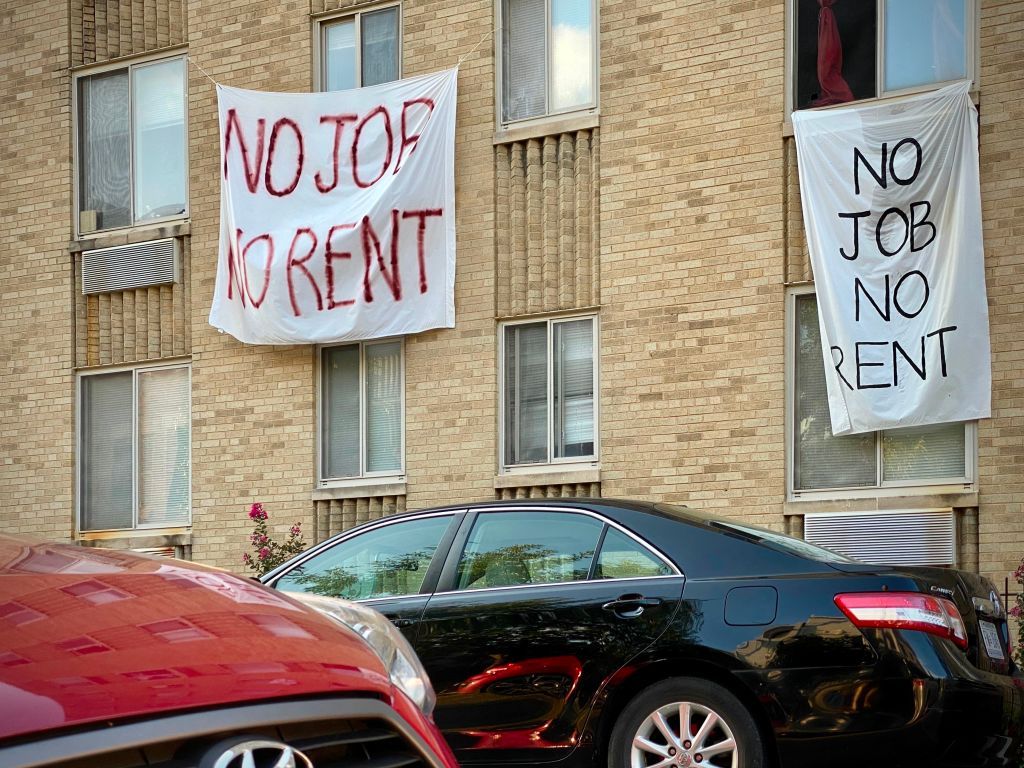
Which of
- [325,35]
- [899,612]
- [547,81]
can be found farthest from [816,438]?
[325,35]

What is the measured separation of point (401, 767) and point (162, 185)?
1420 cm

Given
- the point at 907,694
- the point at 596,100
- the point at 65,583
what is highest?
the point at 596,100

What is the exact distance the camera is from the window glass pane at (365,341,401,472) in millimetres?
14477

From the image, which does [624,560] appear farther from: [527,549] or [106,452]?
[106,452]

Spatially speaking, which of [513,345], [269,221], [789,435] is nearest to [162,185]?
[269,221]

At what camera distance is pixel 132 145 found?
1653 cm

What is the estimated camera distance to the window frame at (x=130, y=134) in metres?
16.0

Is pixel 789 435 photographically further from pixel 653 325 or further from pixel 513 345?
pixel 513 345

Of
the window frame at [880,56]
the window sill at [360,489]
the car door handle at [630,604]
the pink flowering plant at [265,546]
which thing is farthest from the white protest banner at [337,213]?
the car door handle at [630,604]

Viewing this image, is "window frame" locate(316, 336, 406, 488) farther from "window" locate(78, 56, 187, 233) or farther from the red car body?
the red car body

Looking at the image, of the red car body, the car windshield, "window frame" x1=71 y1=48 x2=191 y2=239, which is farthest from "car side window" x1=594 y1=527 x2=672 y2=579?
"window frame" x1=71 y1=48 x2=191 y2=239

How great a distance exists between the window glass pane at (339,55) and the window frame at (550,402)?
3372mm

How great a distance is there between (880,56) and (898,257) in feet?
5.92

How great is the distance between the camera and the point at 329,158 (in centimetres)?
1447
